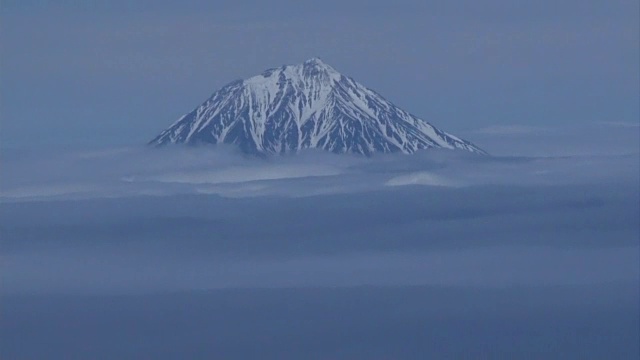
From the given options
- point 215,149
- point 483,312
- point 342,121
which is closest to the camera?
point 483,312

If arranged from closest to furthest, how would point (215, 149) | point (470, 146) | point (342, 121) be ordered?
point (470, 146) → point (215, 149) → point (342, 121)

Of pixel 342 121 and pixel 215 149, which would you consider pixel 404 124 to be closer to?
pixel 342 121

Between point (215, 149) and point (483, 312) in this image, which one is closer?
point (483, 312)

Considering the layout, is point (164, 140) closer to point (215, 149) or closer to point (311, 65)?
point (215, 149)

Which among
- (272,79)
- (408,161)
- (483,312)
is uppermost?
(272,79)

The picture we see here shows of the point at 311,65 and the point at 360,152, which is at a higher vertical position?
the point at 311,65

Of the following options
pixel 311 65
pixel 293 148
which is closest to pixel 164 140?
pixel 293 148

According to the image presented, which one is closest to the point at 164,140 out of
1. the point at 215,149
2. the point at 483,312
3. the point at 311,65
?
the point at 215,149
